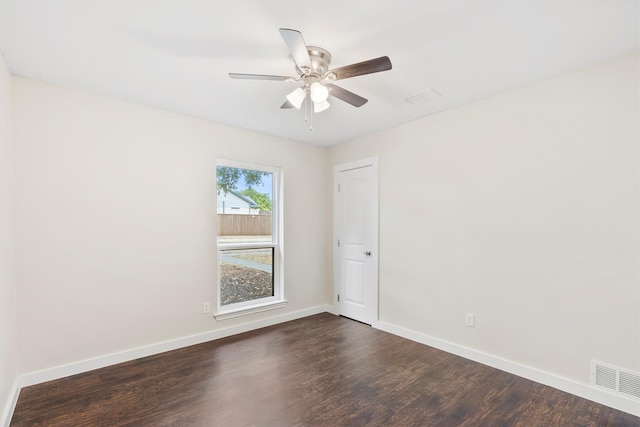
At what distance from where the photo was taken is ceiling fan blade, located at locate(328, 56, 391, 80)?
173 centimetres

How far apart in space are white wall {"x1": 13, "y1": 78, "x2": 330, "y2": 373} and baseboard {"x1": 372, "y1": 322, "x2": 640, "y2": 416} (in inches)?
84.8

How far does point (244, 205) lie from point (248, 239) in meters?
0.44

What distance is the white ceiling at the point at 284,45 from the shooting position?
166 centimetres

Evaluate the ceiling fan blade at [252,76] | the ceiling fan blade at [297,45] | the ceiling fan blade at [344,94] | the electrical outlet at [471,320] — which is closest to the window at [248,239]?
the ceiling fan blade at [252,76]

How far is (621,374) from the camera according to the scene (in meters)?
2.11

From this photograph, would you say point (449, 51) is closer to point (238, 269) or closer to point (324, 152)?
point (324, 152)

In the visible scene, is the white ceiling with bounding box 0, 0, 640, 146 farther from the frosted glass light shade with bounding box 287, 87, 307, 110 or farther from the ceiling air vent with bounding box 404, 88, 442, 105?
the frosted glass light shade with bounding box 287, 87, 307, 110

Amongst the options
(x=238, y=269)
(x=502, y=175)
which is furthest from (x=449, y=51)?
(x=238, y=269)

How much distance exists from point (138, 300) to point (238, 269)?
115cm

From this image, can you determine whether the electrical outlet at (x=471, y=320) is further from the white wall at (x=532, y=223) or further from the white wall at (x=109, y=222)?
the white wall at (x=109, y=222)

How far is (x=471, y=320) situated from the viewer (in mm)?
2926

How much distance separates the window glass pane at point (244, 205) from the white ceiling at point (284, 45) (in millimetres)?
1143

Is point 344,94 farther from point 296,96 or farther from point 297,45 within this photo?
point 297,45

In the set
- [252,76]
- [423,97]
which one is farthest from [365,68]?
[423,97]
